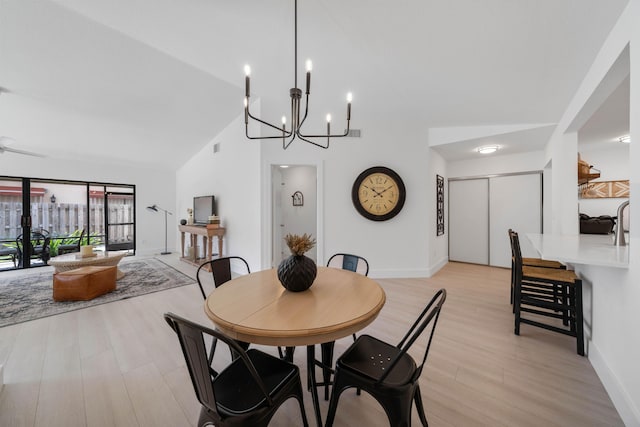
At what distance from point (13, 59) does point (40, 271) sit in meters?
4.28

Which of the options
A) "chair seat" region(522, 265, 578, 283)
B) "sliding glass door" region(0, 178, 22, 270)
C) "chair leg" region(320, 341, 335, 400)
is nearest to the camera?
"chair leg" region(320, 341, 335, 400)

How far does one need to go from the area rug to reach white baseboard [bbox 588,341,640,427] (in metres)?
4.69

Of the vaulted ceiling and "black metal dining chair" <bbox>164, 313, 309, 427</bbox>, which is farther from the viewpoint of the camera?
the vaulted ceiling

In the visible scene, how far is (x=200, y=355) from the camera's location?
2.90 feet

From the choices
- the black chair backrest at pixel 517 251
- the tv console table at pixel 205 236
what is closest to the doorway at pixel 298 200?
the tv console table at pixel 205 236

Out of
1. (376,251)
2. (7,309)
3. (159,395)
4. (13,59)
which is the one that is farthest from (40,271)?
(376,251)

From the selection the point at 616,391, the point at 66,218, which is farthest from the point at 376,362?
the point at 66,218

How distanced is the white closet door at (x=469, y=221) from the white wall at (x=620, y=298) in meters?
2.76

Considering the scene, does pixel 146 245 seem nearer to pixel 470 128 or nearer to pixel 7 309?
pixel 7 309

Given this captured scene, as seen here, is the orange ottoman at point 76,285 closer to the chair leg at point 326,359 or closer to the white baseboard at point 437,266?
the chair leg at point 326,359

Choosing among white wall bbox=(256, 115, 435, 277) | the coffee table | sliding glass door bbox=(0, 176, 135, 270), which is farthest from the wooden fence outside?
white wall bbox=(256, 115, 435, 277)

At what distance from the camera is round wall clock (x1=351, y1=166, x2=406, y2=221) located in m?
3.91

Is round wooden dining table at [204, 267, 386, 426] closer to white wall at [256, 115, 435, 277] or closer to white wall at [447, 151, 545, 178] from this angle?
white wall at [256, 115, 435, 277]

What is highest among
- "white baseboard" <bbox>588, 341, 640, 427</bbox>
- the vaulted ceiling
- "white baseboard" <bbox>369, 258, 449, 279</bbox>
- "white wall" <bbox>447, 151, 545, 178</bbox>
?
the vaulted ceiling
